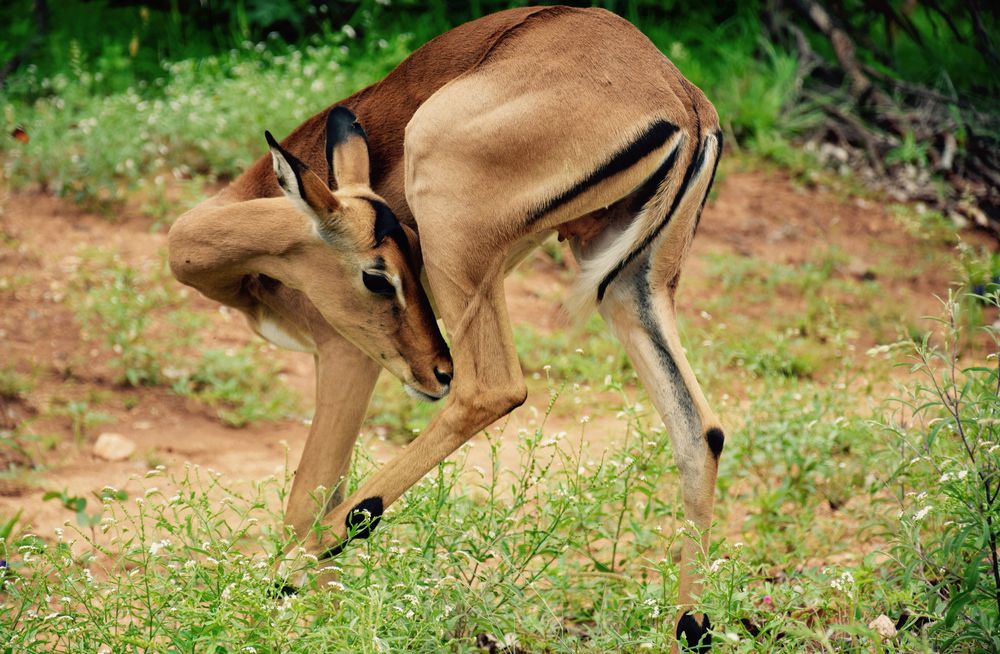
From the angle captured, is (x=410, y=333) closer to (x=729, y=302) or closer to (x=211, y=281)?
(x=211, y=281)

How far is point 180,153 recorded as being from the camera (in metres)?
7.70

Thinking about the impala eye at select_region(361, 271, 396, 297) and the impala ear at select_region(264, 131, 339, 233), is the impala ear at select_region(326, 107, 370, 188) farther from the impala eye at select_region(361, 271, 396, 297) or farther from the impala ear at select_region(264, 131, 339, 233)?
the impala eye at select_region(361, 271, 396, 297)

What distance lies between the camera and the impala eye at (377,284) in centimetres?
373

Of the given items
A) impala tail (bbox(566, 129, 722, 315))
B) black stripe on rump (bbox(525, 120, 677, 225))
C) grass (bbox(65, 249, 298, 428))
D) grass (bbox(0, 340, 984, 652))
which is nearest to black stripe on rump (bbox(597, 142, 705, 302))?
impala tail (bbox(566, 129, 722, 315))

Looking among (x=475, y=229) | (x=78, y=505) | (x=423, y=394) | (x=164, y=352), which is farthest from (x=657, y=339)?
(x=164, y=352)

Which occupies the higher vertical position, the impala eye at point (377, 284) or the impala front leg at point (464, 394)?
the impala eye at point (377, 284)

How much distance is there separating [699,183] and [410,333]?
42.5 inches

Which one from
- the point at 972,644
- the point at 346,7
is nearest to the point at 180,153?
the point at 346,7

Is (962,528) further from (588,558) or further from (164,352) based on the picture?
(164,352)

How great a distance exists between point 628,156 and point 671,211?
245 millimetres

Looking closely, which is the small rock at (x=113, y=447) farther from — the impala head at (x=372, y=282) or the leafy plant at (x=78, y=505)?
the impala head at (x=372, y=282)

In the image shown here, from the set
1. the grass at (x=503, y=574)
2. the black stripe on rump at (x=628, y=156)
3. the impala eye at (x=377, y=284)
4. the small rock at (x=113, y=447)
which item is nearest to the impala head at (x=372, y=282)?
the impala eye at (x=377, y=284)

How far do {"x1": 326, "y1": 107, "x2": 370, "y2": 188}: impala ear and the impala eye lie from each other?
1.17 feet

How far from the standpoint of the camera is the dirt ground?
16.7 ft
